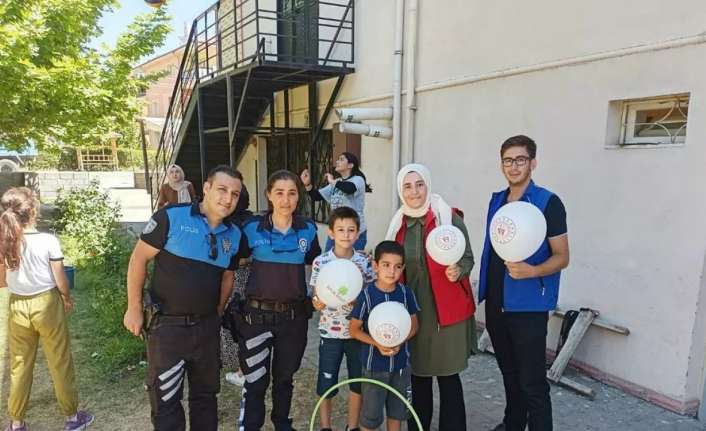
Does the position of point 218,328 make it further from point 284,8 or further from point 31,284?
point 284,8

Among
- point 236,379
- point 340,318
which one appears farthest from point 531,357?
point 236,379

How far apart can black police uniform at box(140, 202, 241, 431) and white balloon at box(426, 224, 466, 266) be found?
1.01 metres

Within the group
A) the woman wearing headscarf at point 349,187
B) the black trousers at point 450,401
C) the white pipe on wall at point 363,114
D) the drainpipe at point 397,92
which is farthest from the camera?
the white pipe on wall at point 363,114

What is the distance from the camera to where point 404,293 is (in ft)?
7.53

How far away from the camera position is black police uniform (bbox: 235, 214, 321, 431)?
245 centimetres

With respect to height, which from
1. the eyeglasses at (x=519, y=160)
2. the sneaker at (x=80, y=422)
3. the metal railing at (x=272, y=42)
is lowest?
the sneaker at (x=80, y=422)

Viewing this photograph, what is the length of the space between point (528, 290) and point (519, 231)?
38 centimetres

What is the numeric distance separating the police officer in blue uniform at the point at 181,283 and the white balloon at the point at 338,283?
50 centimetres

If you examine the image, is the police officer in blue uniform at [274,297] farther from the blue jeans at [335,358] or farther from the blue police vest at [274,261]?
the blue jeans at [335,358]

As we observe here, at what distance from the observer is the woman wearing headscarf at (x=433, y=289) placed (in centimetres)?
230

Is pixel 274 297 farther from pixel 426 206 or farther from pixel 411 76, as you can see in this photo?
pixel 411 76

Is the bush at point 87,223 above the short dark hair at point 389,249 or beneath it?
beneath

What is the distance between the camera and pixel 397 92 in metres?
5.29

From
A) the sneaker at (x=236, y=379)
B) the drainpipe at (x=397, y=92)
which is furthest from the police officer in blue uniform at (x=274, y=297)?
the drainpipe at (x=397, y=92)
